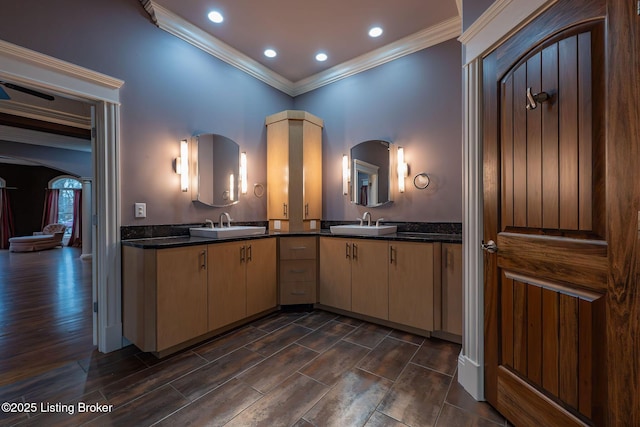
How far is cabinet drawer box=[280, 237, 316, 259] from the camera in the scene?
298 cm

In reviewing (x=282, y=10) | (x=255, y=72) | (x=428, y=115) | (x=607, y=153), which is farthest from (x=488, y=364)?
(x=255, y=72)

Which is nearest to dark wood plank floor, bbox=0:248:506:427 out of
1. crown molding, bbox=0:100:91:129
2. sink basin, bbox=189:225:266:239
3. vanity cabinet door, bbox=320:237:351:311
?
vanity cabinet door, bbox=320:237:351:311

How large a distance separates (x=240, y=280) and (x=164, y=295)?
2.20 ft

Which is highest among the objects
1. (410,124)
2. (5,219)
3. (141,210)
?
(410,124)

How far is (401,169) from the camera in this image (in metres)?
3.00

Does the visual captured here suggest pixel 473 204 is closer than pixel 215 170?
Yes

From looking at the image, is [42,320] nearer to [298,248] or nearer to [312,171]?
[298,248]

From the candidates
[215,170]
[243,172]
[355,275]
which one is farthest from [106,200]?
[355,275]

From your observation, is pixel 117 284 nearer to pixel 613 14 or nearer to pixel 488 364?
pixel 488 364

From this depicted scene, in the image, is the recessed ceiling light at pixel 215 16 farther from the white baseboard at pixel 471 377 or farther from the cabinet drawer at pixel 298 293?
the white baseboard at pixel 471 377

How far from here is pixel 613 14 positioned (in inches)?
38.9

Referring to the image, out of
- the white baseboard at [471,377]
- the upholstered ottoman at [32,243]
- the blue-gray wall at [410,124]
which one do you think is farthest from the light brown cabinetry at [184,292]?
the upholstered ottoman at [32,243]

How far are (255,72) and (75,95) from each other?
74.3 inches

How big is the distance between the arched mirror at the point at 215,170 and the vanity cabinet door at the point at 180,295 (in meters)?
0.82
